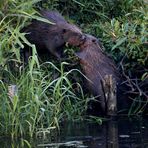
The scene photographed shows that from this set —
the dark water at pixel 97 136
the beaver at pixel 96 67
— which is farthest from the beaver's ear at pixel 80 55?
the dark water at pixel 97 136

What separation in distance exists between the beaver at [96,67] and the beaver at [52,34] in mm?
129

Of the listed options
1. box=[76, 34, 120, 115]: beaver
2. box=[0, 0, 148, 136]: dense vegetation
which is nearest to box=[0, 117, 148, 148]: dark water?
box=[0, 0, 148, 136]: dense vegetation

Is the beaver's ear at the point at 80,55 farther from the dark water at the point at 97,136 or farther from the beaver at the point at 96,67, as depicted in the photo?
the dark water at the point at 97,136

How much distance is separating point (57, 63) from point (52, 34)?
0.33 metres

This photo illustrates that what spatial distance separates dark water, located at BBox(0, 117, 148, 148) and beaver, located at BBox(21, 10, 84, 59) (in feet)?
3.18

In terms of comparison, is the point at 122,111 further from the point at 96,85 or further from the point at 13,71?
the point at 13,71

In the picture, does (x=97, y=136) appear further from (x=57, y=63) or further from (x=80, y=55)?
(x=57, y=63)

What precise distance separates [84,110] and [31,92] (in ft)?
2.89

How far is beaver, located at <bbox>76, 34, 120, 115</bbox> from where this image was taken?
620cm

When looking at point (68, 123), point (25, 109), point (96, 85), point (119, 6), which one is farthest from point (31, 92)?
point (119, 6)

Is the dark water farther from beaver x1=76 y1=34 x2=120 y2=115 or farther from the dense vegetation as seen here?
beaver x1=76 y1=34 x2=120 y2=115

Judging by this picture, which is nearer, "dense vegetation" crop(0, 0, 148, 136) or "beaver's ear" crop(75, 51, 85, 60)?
"dense vegetation" crop(0, 0, 148, 136)

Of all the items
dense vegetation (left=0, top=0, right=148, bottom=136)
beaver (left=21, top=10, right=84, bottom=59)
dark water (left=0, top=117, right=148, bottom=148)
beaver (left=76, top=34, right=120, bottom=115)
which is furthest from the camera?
beaver (left=21, top=10, right=84, bottom=59)

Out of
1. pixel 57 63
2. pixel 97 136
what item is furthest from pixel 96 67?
pixel 97 136
